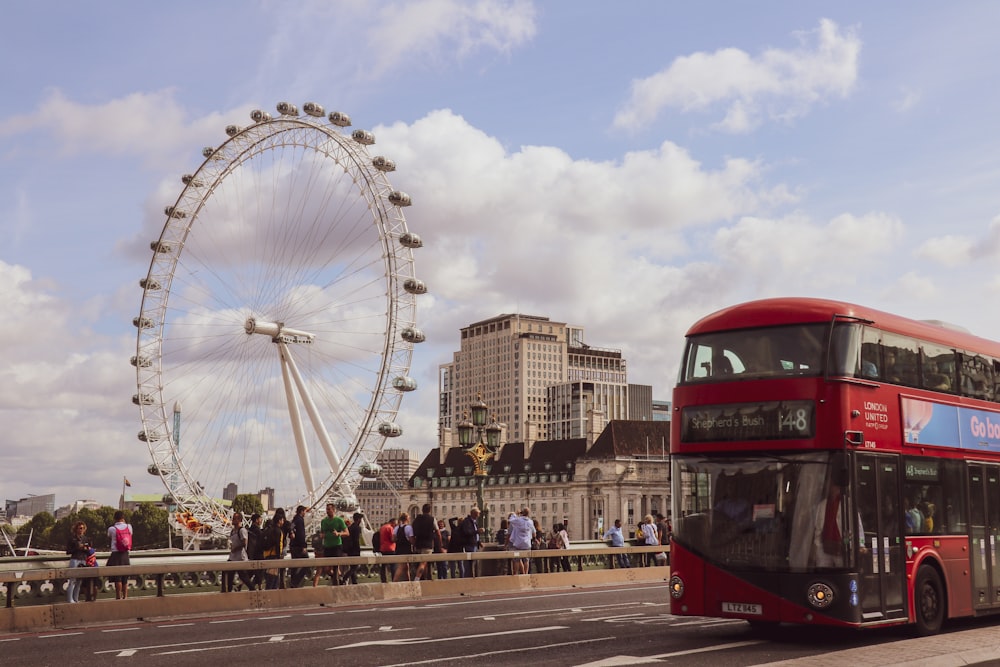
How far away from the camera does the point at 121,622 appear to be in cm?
2222

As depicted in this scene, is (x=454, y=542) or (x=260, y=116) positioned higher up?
(x=260, y=116)

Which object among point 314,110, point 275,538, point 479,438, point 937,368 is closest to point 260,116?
point 314,110

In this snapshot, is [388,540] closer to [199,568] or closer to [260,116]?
[199,568]

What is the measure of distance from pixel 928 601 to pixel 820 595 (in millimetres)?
3019

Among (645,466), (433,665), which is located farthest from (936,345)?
(645,466)

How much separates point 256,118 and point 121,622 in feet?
134

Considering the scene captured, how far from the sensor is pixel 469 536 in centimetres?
3241

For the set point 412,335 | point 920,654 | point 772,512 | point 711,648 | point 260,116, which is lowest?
point 711,648

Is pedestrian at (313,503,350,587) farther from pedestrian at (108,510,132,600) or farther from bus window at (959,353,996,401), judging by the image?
bus window at (959,353,996,401)

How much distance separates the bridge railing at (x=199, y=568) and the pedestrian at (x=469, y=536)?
16cm

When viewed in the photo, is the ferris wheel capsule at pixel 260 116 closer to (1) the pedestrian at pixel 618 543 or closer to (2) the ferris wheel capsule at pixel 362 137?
(2) the ferris wheel capsule at pixel 362 137

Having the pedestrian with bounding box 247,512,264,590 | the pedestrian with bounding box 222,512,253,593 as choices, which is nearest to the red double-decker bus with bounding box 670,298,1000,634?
the pedestrian with bounding box 222,512,253,593

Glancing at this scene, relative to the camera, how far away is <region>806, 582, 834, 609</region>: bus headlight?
16281 mm

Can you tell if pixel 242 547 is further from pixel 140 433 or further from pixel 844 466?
pixel 140 433
